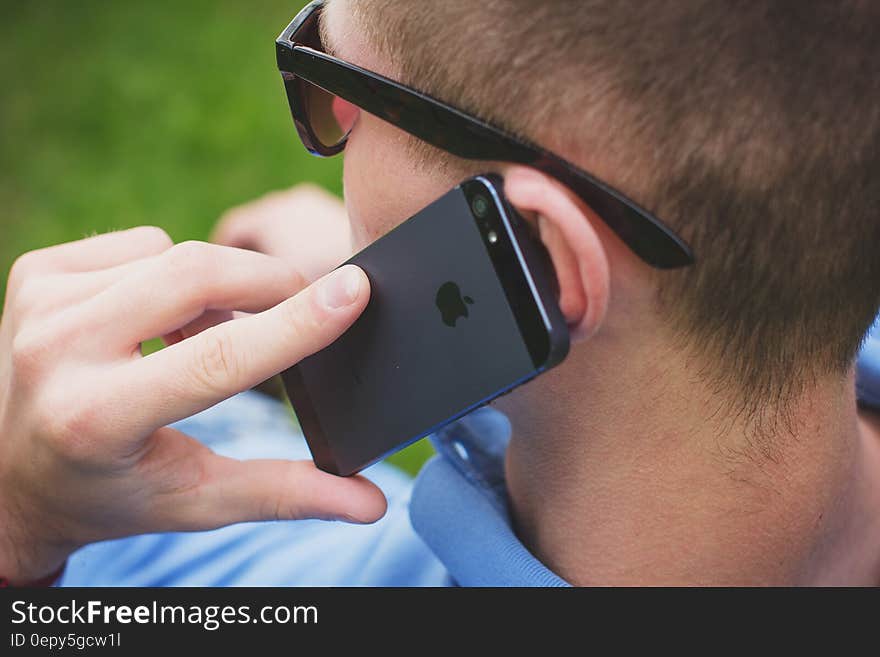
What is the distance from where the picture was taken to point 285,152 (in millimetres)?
4172

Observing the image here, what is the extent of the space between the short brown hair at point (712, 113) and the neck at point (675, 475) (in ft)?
0.40

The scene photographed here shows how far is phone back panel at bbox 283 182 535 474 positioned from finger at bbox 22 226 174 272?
389mm

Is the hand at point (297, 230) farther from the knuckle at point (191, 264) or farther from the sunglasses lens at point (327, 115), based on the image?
the knuckle at point (191, 264)

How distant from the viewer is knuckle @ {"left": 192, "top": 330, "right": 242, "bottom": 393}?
1.40 meters

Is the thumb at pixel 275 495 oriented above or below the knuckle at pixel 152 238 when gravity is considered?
below

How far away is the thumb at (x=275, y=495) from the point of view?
162 cm

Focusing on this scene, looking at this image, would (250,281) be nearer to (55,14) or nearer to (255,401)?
(255,401)

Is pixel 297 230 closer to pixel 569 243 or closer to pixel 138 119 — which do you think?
pixel 569 243

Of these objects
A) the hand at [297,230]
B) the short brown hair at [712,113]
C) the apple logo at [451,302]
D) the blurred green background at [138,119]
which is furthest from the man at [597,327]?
the blurred green background at [138,119]

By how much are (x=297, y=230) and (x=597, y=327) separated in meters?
1.63

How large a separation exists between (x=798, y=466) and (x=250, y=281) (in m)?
0.88

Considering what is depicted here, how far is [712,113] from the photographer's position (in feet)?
3.98

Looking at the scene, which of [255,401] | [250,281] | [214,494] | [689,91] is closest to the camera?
[689,91]

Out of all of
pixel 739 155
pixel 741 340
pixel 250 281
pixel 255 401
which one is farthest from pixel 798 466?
pixel 255 401
